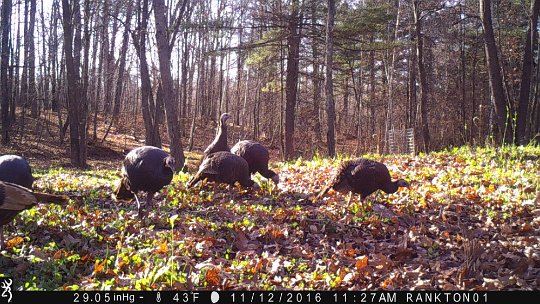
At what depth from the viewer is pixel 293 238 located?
19.1 feet

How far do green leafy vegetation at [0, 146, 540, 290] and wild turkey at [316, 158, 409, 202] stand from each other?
0.37 meters

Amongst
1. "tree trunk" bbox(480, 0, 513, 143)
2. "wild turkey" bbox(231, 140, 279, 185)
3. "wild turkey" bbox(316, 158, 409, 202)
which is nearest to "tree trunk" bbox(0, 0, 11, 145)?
"wild turkey" bbox(231, 140, 279, 185)

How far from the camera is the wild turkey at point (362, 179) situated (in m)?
6.74

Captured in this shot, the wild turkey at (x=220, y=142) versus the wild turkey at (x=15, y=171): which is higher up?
the wild turkey at (x=220, y=142)

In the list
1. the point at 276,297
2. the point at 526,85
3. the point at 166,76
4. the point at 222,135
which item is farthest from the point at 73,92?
the point at 526,85

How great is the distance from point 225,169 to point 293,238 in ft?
8.07

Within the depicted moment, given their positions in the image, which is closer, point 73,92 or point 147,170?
point 147,170

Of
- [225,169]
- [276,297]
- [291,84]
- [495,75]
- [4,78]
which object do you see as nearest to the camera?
[276,297]

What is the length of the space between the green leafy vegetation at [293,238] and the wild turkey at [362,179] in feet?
1.21

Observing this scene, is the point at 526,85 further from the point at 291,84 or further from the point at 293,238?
the point at 293,238

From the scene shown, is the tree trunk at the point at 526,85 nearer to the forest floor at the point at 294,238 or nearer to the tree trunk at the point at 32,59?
the forest floor at the point at 294,238

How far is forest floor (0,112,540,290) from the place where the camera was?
4.39m

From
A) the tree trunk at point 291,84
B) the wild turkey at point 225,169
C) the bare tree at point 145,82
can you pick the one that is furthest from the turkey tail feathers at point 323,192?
the bare tree at point 145,82

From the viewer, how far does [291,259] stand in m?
5.06
